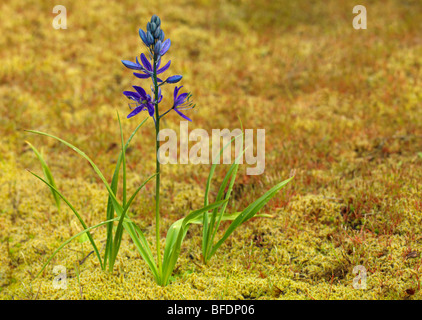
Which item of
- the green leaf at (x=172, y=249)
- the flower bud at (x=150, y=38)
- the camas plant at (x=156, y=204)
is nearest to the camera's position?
the flower bud at (x=150, y=38)

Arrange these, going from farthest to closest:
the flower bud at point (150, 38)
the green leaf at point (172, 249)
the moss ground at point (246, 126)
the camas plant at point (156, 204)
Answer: the moss ground at point (246, 126)
the green leaf at point (172, 249)
the camas plant at point (156, 204)
the flower bud at point (150, 38)

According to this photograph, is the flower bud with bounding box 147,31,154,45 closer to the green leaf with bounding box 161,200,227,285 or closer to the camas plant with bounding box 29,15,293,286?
the camas plant with bounding box 29,15,293,286

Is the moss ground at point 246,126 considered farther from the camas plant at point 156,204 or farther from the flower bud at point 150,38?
the flower bud at point 150,38

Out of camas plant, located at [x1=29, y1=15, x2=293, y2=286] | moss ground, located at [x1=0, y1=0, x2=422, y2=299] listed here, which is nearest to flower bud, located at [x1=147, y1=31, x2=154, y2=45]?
camas plant, located at [x1=29, y1=15, x2=293, y2=286]

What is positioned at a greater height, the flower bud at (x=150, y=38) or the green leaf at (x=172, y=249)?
the flower bud at (x=150, y=38)

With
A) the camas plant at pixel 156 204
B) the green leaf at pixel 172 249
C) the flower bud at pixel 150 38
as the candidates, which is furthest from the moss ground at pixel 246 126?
the flower bud at pixel 150 38

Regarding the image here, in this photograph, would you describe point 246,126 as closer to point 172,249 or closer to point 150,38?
point 172,249

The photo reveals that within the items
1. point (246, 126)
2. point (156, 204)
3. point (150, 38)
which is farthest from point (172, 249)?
point (246, 126)
